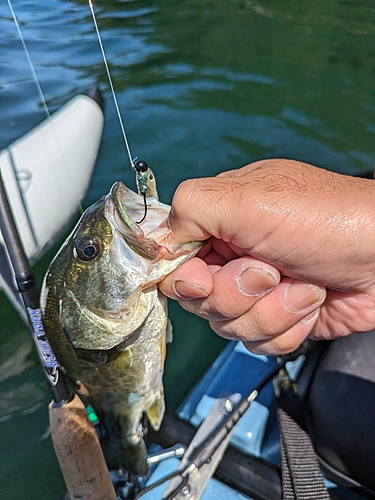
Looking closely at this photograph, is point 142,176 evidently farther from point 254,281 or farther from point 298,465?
point 298,465

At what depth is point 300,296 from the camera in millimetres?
1658

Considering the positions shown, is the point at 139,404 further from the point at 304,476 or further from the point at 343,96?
the point at 343,96

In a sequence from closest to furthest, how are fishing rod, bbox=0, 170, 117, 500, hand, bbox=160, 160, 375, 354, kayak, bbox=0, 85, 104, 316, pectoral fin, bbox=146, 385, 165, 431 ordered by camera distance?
hand, bbox=160, 160, 375, 354, fishing rod, bbox=0, 170, 117, 500, pectoral fin, bbox=146, 385, 165, 431, kayak, bbox=0, 85, 104, 316

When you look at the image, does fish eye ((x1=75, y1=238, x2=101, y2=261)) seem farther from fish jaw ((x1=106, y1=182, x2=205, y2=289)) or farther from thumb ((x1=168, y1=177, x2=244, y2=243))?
thumb ((x1=168, y1=177, x2=244, y2=243))

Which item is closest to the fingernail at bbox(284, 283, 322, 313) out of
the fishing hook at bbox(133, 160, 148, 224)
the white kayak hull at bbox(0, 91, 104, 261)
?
the fishing hook at bbox(133, 160, 148, 224)

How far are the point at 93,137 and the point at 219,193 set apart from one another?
4.47 m

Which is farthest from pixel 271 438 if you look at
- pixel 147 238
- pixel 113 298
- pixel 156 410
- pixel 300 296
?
pixel 147 238

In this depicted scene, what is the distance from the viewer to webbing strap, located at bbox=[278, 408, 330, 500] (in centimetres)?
175

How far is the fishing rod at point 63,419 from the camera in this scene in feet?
5.39

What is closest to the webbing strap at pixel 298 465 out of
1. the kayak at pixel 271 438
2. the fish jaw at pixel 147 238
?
the kayak at pixel 271 438

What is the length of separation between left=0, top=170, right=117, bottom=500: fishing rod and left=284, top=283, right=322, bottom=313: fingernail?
938 millimetres

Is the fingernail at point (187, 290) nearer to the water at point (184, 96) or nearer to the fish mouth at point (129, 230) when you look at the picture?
the fish mouth at point (129, 230)

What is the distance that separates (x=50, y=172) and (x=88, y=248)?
3501mm

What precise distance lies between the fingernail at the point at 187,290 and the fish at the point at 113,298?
0.28ft
